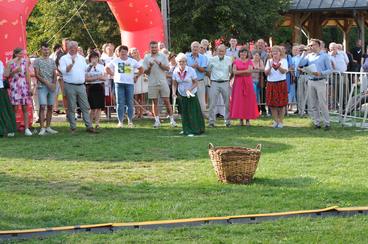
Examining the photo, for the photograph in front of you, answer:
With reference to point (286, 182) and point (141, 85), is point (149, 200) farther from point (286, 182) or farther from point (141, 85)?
point (141, 85)

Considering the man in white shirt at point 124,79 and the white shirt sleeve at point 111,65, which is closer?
the man in white shirt at point 124,79

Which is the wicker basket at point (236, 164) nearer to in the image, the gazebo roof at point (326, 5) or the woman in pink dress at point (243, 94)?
the woman in pink dress at point (243, 94)

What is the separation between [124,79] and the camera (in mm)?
15352

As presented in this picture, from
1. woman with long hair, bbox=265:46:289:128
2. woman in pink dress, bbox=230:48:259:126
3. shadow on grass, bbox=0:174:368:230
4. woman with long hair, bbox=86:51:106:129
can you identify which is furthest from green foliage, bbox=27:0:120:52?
shadow on grass, bbox=0:174:368:230

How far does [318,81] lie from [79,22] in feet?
56.3

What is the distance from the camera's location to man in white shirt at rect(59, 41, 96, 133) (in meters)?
14.0

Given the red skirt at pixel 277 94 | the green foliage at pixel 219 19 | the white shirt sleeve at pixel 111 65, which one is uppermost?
the green foliage at pixel 219 19

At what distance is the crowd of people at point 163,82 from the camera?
13984mm

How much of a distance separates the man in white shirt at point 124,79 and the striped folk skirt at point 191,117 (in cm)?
185

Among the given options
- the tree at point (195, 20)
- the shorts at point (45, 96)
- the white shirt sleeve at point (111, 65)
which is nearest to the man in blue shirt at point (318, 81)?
the white shirt sleeve at point (111, 65)

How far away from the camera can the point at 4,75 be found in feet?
45.4

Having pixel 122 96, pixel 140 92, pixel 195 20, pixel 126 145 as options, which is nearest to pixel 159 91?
pixel 122 96

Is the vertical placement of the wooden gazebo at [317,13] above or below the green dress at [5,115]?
above

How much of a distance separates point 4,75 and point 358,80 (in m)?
7.12
